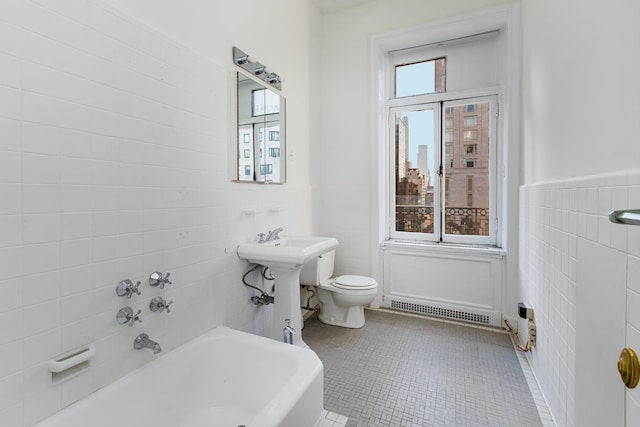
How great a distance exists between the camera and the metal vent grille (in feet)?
8.59

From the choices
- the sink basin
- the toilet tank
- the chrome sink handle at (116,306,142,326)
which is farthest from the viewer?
the toilet tank

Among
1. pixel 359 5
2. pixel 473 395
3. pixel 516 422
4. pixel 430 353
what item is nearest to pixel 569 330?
pixel 516 422

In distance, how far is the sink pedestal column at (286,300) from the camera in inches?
72.4

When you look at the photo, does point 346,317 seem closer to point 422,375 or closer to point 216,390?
point 422,375

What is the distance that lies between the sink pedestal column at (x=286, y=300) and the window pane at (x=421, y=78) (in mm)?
2249

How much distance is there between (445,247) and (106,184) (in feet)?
8.41

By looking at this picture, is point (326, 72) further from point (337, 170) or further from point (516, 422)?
point (516, 422)

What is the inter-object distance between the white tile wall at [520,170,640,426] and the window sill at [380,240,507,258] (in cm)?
51

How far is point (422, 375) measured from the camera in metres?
1.90

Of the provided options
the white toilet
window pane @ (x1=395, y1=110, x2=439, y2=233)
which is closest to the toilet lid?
the white toilet

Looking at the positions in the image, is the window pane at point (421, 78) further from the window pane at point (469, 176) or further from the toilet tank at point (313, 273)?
the toilet tank at point (313, 273)

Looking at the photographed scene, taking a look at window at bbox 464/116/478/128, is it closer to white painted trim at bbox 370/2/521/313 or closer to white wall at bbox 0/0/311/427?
white painted trim at bbox 370/2/521/313

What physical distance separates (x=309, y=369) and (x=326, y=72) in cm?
279

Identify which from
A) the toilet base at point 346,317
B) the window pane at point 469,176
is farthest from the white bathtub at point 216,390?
the window pane at point 469,176
